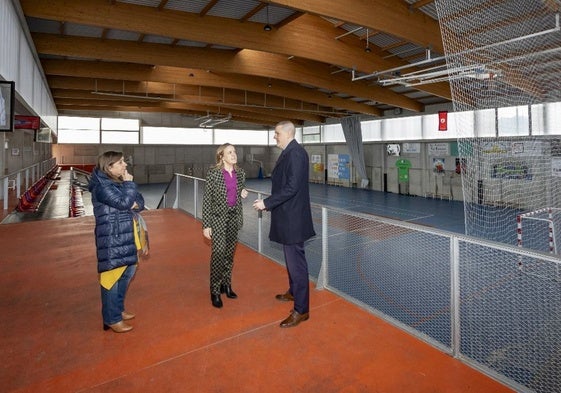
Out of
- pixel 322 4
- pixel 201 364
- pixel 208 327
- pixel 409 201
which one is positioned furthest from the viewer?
pixel 409 201

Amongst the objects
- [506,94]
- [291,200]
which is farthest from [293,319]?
[506,94]

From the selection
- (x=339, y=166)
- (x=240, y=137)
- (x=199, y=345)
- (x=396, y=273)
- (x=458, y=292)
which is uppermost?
(x=240, y=137)

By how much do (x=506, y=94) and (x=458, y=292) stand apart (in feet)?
29.9

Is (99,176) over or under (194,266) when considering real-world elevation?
over

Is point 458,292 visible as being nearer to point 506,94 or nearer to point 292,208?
point 292,208

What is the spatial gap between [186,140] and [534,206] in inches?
926

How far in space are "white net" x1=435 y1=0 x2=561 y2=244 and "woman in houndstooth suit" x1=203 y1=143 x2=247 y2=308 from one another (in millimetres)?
4801

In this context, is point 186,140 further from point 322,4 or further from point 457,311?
point 457,311

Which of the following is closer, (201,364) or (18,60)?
(201,364)

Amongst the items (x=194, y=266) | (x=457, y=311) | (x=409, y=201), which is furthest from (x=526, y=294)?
(x=409, y=201)

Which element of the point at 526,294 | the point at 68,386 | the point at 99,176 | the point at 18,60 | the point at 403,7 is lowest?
the point at 526,294

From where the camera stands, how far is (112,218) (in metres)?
2.85

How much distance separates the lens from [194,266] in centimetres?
488

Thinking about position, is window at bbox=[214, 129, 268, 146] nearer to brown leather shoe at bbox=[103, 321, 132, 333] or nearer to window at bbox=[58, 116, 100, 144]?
window at bbox=[58, 116, 100, 144]
